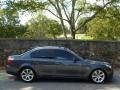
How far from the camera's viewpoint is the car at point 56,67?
13.6 metres

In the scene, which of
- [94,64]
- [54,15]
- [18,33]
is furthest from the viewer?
[18,33]

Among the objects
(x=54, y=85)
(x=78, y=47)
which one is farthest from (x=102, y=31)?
(x=54, y=85)

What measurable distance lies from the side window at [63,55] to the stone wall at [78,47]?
14.8ft

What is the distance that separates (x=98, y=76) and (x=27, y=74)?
283cm

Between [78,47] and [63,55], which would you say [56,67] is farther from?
[78,47]

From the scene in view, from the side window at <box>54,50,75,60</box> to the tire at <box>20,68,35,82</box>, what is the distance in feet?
3.95

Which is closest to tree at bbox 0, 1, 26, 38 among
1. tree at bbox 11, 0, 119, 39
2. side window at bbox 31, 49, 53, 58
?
tree at bbox 11, 0, 119, 39

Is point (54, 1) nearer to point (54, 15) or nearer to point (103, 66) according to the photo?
point (54, 15)

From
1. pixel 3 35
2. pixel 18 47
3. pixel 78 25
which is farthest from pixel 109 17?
pixel 18 47

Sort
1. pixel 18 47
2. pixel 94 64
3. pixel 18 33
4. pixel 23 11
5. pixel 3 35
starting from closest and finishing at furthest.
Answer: pixel 94 64
pixel 18 47
pixel 23 11
pixel 3 35
pixel 18 33

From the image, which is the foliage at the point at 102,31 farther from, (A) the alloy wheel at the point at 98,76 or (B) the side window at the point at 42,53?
(B) the side window at the point at 42,53

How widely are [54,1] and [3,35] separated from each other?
25.5 ft

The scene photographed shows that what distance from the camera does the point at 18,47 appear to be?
730 inches

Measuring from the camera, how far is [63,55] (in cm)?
1387
